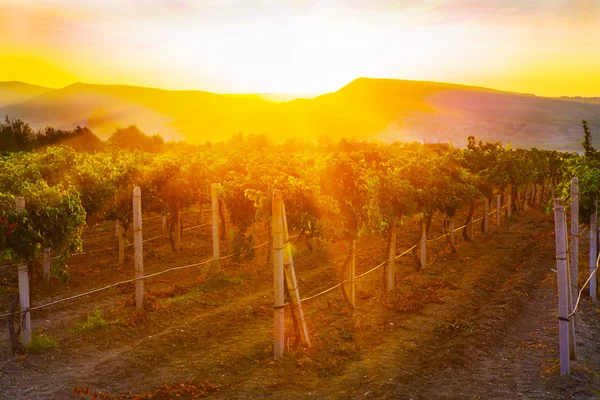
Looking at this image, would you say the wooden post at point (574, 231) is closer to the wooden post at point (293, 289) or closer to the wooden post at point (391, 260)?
the wooden post at point (391, 260)

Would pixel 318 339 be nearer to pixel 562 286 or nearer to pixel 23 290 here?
pixel 562 286

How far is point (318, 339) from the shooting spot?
12.6 meters

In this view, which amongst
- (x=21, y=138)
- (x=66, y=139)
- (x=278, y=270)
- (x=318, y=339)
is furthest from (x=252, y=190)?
(x=66, y=139)

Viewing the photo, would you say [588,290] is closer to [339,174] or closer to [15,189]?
[339,174]

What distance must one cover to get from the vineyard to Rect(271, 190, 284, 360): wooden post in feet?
0.10

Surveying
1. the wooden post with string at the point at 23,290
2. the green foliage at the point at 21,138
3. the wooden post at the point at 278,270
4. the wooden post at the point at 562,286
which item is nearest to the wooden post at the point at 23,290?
the wooden post with string at the point at 23,290

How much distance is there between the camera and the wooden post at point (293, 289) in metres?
11.6

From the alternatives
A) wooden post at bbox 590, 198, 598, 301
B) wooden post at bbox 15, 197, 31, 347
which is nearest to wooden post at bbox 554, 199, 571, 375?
wooden post at bbox 590, 198, 598, 301

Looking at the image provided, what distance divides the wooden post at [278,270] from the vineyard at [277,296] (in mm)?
29

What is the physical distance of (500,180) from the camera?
3067 cm

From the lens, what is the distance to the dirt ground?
1021 cm

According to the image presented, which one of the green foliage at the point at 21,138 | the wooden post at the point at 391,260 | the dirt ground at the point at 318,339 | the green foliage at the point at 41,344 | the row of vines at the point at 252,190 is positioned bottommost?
the dirt ground at the point at 318,339

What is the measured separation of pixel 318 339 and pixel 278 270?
2.33 meters

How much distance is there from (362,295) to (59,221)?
362 inches
